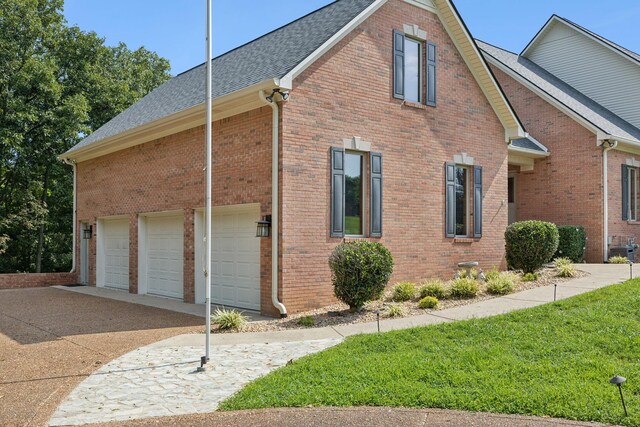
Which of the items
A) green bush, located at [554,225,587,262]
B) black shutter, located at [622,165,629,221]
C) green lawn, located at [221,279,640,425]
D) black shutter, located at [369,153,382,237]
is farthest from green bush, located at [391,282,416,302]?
black shutter, located at [622,165,629,221]

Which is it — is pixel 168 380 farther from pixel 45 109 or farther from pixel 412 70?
pixel 45 109

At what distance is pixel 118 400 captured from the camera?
6.03 meters

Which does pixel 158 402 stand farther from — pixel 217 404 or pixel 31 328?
pixel 31 328

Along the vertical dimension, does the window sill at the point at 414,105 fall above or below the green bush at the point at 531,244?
above

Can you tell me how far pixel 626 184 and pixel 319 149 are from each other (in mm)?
13034

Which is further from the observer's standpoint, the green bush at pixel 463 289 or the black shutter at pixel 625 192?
the black shutter at pixel 625 192

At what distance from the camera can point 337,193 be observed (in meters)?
11.9

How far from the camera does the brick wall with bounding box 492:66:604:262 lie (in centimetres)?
1845

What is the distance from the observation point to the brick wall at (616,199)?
18.8m

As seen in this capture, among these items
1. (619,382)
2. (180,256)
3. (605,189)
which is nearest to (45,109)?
(180,256)

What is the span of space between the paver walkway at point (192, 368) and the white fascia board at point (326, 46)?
470cm

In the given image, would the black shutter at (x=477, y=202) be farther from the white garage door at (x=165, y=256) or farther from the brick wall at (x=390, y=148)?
the white garage door at (x=165, y=256)

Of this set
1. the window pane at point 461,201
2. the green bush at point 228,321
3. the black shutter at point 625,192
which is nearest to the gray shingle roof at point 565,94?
the black shutter at point 625,192

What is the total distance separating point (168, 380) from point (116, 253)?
1203 centimetres
